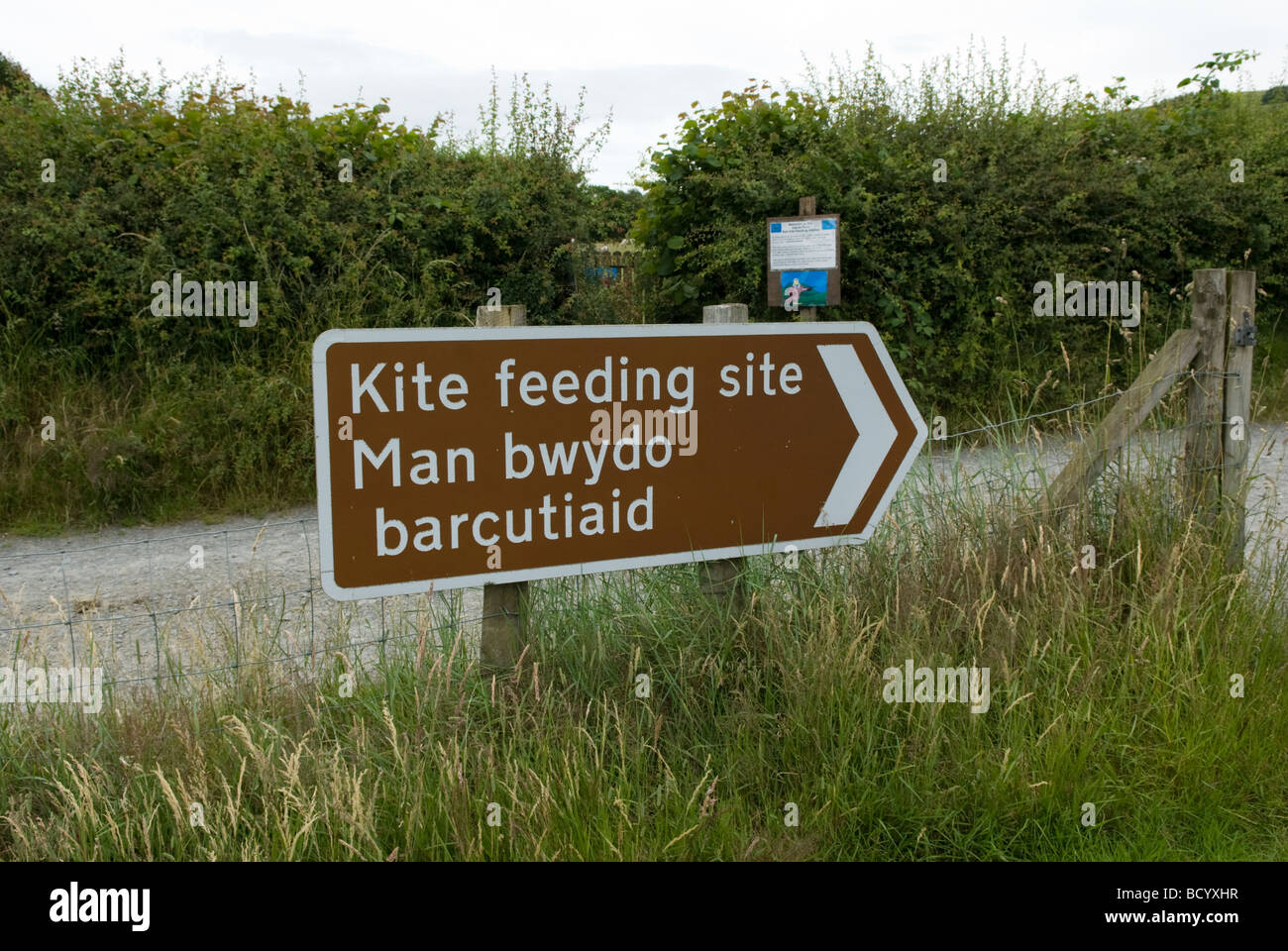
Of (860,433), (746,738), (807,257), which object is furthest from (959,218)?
(746,738)

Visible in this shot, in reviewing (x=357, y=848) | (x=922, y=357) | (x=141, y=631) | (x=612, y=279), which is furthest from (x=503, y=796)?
(x=612, y=279)

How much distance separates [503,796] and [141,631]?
3260mm

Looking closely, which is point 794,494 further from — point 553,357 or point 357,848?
point 357,848

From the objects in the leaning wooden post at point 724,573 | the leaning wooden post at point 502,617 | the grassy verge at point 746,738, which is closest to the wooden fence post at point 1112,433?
the grassy verge at point 746,738

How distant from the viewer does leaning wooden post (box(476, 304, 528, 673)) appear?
310cm

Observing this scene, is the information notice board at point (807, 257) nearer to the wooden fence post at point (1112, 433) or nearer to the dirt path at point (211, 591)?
the dirt path at point (211, 591)

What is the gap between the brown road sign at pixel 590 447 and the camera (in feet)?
9.16

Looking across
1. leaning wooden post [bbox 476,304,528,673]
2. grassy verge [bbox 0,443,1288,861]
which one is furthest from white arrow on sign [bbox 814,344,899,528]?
leaning wooden post [bbox 476,304,528,673]

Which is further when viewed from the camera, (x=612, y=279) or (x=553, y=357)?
(x=612, y=279)

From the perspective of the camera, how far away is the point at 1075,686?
3264mm

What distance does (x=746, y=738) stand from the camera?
9.73 ft

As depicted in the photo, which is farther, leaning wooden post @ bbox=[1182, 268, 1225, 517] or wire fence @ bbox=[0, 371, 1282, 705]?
leaning wooden post @ bbox=[1182, 268, 1225, 517]

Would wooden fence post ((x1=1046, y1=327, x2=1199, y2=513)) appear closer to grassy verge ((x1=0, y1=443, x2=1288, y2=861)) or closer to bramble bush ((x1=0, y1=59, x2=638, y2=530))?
grassy verge ((x1=0, y1=443, x2=1288, y2=861))

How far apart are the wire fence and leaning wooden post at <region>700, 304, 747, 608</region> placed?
71cm
